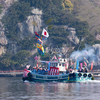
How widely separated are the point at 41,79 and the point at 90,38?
207 ft

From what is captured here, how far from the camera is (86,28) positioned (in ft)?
480

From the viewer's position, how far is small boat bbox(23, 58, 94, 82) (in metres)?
81.4

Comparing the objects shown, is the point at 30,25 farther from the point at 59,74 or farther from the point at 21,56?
the point at 59,74

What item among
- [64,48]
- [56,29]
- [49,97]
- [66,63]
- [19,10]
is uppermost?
[19,10]

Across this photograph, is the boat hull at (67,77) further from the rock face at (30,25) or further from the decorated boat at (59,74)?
the rock face at (30,25)

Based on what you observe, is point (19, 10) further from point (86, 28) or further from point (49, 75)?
point (49, 75)

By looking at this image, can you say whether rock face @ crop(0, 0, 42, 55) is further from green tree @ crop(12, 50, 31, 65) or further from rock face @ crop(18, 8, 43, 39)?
green tree @ crop(12, 50, 31, 65)

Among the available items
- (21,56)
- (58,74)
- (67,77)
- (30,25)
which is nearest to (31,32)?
(30,25)

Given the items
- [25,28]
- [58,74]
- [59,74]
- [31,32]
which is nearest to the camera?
[58,74]

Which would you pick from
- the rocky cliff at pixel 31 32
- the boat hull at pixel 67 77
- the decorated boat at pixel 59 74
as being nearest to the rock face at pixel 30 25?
the rocky cliff at pixel 31 32

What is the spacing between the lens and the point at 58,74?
82.8 metres

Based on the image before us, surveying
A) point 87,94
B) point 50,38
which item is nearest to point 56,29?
point 50,38

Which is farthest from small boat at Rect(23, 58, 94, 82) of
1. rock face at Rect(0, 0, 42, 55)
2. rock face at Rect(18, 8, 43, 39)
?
rock face at Rect(18, 8, 43, 39)

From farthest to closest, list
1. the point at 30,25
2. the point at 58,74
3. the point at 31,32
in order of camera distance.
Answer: the point at 30,25 < the point at 31,32 < the point at 58,74
